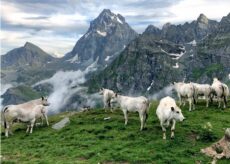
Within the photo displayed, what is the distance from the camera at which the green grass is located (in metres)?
31.8

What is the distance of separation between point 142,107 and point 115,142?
5.91 meters

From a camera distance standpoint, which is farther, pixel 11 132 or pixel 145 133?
pixel 11 132

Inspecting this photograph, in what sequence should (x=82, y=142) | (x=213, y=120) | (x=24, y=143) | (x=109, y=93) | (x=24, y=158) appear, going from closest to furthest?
(x=24, y=158), (x=82, y=142), (x=24, y=143), (x=213, y=120), (x=109, y=93)

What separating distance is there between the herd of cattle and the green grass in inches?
59.1

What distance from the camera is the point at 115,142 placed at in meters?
36.4

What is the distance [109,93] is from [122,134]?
54.6 feet

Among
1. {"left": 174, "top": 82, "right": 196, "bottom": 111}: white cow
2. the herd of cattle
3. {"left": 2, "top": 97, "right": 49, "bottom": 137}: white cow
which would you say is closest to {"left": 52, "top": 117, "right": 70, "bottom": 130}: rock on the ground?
the herd of cattle

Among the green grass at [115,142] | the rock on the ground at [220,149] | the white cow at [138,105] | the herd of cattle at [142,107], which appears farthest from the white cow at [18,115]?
the rock on the ground at [220,149]

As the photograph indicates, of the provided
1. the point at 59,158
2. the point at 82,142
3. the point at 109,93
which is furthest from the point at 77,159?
the point at 109,93

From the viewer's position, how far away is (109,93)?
2175 inches

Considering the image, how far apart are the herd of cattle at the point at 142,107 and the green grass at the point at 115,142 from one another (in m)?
1.50

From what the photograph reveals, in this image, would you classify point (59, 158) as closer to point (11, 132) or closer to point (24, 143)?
point (24, 143)

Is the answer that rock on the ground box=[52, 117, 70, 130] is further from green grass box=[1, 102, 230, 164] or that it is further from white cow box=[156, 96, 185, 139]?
white cow box=[156, 96, 185, 139]

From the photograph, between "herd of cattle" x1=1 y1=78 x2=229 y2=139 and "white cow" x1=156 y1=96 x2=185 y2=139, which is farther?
"herd of cattle" x1=1 y1=78 x2=229 y2=139
